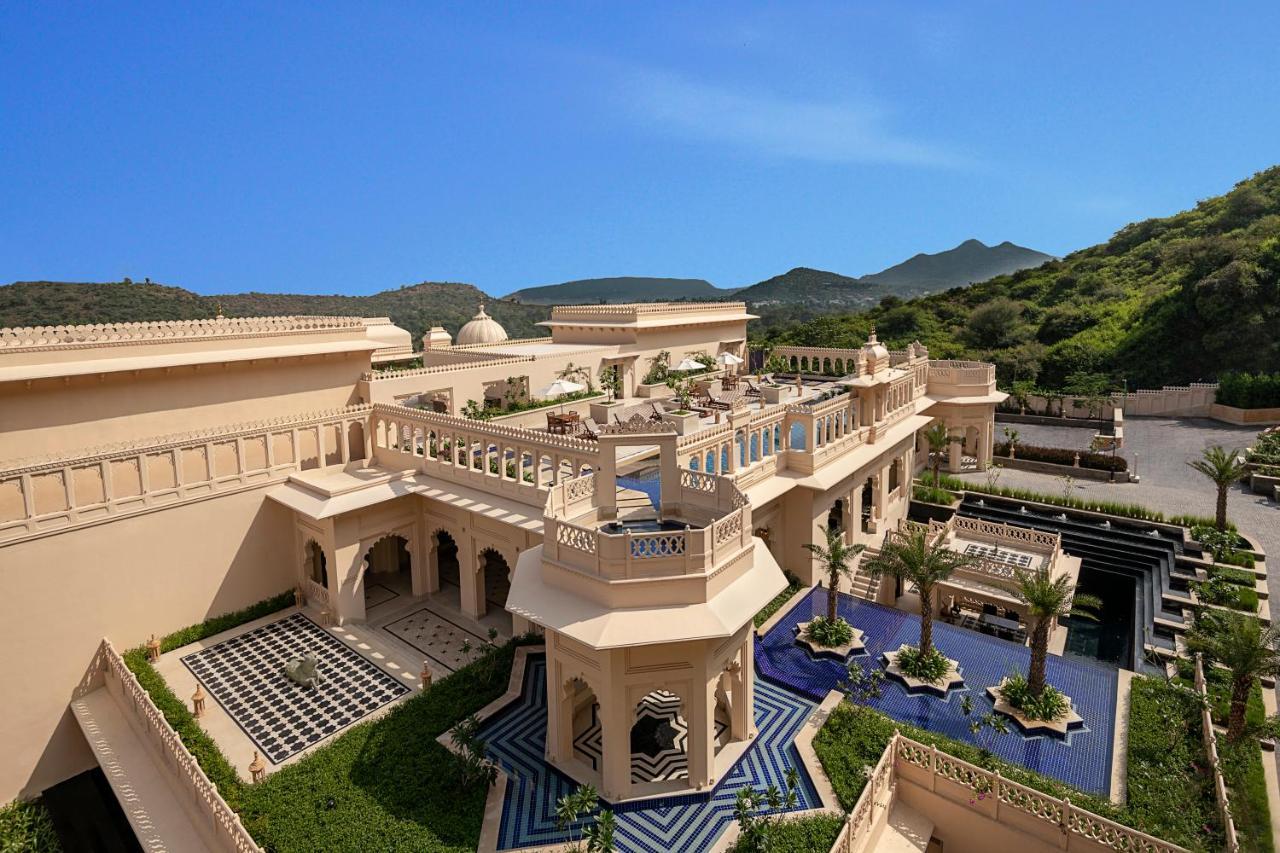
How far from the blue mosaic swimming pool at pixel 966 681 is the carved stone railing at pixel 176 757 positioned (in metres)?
9.50

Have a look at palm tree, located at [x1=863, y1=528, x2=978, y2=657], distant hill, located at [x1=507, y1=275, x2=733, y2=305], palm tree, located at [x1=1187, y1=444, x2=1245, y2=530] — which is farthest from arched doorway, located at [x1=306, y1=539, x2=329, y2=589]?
distant hill, located at [x1=507, y1=275, x2=733, y2=305]

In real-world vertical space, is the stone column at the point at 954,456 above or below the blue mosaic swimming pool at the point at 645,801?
above

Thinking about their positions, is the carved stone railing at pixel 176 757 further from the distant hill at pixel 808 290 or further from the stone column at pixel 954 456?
the distant hill at pixel 808 290

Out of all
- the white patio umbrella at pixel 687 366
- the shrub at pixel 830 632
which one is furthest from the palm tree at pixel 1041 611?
the white patio umbrella at pixel 687 366

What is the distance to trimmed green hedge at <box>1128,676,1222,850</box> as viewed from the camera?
994 cm

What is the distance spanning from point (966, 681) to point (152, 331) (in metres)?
20.6

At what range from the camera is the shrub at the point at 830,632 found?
15.1m

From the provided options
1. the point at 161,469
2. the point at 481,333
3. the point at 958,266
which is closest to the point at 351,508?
the point at 161,469

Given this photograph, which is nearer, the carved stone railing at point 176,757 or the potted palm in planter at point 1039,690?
the carved stone railing at point 176,757

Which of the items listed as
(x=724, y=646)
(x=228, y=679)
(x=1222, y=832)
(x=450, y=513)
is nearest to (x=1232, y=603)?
(x=1222, y=832)

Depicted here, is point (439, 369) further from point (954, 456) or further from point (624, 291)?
point (624, 291)

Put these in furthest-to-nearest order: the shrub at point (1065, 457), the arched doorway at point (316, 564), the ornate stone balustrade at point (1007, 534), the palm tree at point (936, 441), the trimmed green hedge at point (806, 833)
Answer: the shrub at point (1065, 457)
the palm tree at point (936, 441)
the ornate stone balustrade at point (1007, 534)
the arched doorway at point (316, 564)
the trimmed green hedge at point (806, 833)

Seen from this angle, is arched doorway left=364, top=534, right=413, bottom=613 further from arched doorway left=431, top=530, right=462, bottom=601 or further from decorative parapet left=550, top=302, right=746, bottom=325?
decorative parapet left=550, top=302, right=746, bottom=325

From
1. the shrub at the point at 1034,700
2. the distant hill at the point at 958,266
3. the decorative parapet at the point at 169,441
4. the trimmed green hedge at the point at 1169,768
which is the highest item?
the distant hill at the point at 958,266
